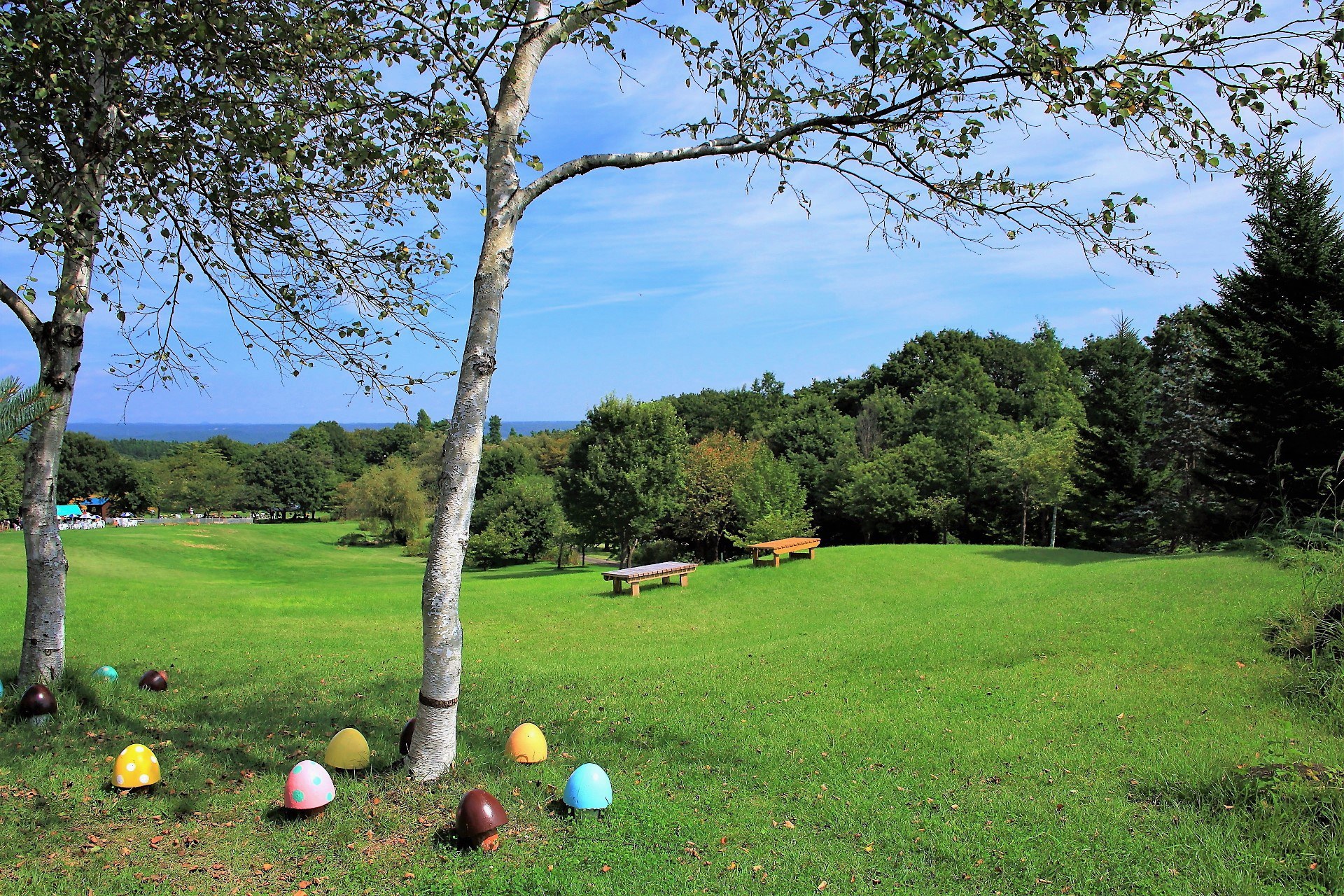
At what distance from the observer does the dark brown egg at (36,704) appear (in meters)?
6.05

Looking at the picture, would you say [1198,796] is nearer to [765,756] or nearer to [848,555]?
[765,756]

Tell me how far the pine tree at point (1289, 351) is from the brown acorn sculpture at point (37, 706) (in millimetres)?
22739

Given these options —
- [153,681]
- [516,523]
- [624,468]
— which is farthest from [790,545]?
[516,523]

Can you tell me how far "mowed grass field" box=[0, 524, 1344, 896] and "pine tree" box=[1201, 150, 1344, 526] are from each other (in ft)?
28.0

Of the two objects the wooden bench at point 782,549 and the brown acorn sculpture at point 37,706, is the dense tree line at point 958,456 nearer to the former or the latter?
the brown acorn sculpture at point 37,706

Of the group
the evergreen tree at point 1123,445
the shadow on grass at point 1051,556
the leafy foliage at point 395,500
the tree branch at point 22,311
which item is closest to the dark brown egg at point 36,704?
the tree branch at point 22,311

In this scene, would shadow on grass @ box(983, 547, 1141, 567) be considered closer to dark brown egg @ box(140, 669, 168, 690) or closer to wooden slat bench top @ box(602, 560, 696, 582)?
wooden slat bench top @ box(602, 560, 696, 582)

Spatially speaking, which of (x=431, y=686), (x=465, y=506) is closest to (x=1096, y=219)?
(x=465, y=506)

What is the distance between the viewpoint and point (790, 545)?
2159 cm

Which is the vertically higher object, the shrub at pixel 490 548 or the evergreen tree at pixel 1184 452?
the evergreen tree at pixel 1184 452

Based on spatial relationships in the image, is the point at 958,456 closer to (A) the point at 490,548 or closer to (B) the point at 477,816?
(A) the point at 490,548

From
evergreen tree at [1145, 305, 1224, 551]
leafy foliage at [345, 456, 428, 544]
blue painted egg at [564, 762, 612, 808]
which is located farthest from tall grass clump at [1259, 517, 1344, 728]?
leafy foliage at [345, 456, 428, 544]

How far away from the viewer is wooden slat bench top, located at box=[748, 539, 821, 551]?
2097cm

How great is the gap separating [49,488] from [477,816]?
5223mm
